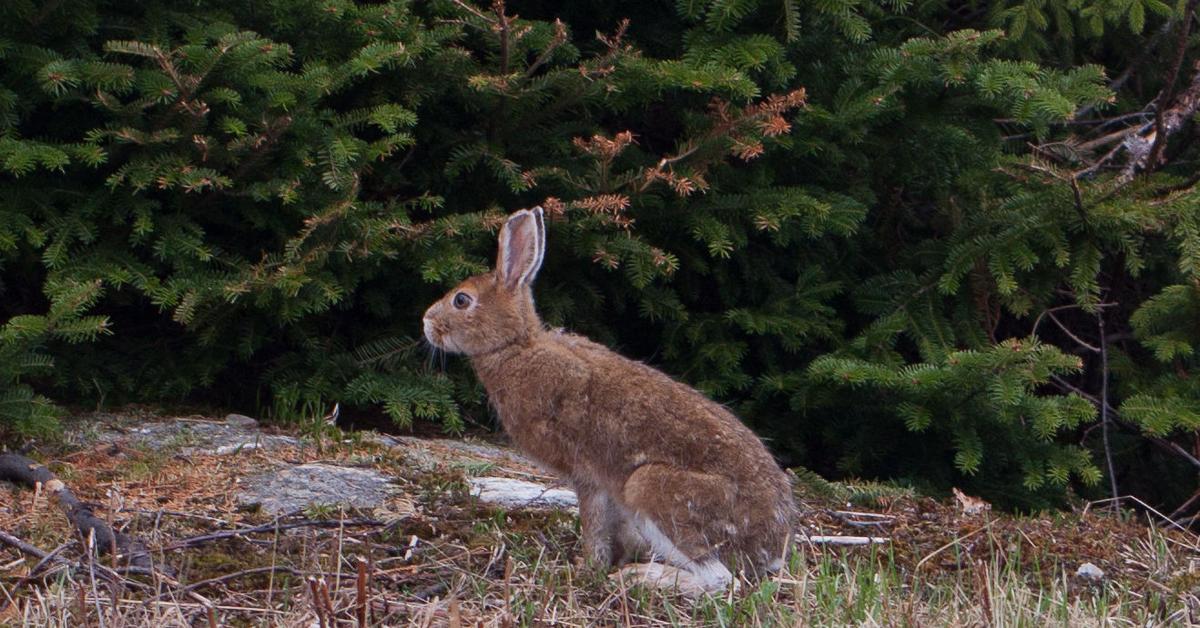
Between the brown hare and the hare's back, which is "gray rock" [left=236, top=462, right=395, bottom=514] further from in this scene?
the hare's back

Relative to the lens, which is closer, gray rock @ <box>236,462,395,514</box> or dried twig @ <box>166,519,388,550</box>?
dried twig @ <box>166,519,388,550</box>

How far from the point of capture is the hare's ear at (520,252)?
242 inches

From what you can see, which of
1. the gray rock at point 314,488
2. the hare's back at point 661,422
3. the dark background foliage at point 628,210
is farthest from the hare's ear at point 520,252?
the gray rock at point 314,488

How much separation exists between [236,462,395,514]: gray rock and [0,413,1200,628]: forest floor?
6cm

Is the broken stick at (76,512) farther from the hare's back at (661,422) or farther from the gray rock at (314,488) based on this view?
the hare's back at (661,422)

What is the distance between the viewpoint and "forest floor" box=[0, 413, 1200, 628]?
446 cm

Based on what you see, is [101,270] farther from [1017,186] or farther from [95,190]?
[1017,186]

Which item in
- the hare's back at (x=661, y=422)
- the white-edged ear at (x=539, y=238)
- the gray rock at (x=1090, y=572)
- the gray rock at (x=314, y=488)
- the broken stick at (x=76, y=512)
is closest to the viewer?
the broken stick at (x=76, y=512)

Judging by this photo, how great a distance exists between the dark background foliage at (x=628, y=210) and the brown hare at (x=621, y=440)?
2.93 feet

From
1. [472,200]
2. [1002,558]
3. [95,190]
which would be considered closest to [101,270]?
[95,190]

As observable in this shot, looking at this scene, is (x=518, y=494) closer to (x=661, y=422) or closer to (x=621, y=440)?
(x=621, y=440)

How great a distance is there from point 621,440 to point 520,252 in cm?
118

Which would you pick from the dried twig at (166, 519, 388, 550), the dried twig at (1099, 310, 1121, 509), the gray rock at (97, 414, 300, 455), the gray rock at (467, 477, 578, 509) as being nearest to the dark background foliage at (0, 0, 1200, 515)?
the dried twig at (1099, 310, 1121, 509)

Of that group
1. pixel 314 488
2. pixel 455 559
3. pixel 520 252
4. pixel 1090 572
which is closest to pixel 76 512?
pixel 314 488
